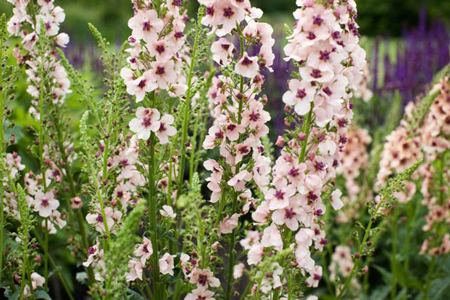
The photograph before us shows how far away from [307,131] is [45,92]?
958 millimetres

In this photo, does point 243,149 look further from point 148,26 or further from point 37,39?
point 37,39

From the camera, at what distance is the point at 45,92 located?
6.57 ft

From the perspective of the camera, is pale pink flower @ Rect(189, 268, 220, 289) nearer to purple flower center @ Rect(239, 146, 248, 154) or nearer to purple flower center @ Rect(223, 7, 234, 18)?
purple flower center @ Rect(239, 146, 248, 154)

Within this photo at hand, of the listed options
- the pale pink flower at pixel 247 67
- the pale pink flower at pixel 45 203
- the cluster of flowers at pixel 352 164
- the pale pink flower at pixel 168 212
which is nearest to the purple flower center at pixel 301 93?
the pale pink flower at pixel 247 67

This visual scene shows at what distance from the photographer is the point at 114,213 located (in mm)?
1687

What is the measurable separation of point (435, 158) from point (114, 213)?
1.91 meters

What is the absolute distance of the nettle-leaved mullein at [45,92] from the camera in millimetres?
1923

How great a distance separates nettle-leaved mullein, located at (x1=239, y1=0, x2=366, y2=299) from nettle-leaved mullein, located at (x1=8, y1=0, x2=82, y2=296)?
806mm

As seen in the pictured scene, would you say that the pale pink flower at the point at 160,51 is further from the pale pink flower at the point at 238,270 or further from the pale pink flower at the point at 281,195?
the pale pink flower at the point at 238,270

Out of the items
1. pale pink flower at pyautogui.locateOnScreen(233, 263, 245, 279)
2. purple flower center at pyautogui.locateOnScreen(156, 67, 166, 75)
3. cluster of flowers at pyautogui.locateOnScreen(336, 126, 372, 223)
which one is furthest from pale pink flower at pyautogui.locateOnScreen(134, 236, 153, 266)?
cluster of flowers at pyautogui.locateOnScreen(336, 126, 372, 223)

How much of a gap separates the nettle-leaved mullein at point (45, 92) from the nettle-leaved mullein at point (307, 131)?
81 cm

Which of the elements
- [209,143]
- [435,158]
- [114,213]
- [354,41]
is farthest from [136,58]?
[435,158]

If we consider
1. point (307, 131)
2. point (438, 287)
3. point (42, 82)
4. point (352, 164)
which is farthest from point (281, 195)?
point (438, 287)

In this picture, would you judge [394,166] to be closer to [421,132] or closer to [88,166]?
[421,132]
